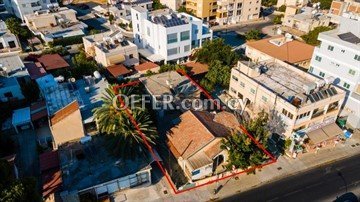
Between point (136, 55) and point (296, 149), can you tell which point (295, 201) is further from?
point (136, 55)

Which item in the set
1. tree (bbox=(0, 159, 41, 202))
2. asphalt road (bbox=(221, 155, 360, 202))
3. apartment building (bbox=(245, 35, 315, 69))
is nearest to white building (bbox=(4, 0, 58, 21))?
apartment building (bbox=(245, 35, 315, 69))

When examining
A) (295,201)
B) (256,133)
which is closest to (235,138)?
(256,133)

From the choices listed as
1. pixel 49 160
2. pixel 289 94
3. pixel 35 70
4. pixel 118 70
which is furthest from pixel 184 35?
pixel 49 160

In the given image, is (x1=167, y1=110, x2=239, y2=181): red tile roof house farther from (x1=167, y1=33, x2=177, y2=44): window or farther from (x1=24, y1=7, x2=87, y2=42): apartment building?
(x1=24, y1=7, x2=87, y2=42): apartment building

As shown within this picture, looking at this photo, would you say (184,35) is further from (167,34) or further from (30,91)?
(30,91)

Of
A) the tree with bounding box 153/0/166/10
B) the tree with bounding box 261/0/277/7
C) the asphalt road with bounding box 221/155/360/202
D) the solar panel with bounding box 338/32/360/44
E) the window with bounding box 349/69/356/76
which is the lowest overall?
the asphalt road with bounding box 221/155/360/202

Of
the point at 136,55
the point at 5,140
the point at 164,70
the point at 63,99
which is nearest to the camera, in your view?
the point at 5,140

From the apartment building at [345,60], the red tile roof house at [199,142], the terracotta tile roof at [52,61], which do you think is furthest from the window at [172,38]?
the apartment building at [345,60]
